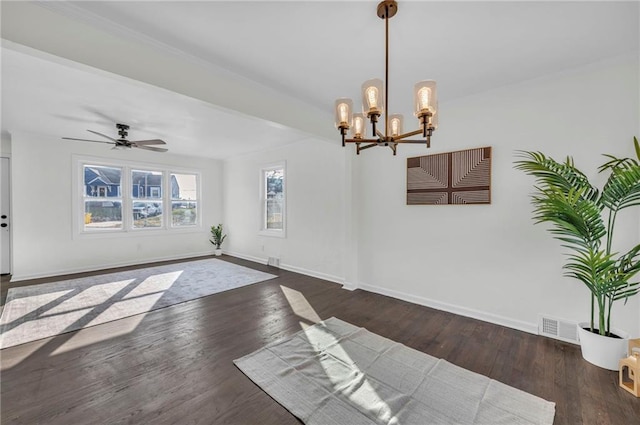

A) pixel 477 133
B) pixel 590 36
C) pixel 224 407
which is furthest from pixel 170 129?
pixel 590 36

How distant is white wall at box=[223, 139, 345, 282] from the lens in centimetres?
466

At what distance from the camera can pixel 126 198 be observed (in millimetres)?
5770

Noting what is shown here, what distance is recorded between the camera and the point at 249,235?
21.2 ft

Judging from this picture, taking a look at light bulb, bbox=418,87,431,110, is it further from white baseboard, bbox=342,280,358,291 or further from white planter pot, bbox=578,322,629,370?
white baseboard, bbox=342,280,358,291

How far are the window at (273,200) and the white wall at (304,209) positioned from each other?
0.45ft

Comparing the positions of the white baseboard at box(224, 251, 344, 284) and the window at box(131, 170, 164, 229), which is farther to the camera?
the window at box(131, 170, 164, 229)

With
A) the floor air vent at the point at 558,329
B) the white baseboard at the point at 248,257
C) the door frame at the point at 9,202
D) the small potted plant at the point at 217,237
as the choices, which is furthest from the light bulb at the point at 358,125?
the door frame at the point at 9,202

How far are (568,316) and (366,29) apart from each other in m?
3.26

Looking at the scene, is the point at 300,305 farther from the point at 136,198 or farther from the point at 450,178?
the point at 136,198

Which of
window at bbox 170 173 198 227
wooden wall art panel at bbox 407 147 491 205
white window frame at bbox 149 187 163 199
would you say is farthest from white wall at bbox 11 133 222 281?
wooden wall art panel at bbox 407 147 491 205

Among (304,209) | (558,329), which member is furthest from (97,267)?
(558,329)

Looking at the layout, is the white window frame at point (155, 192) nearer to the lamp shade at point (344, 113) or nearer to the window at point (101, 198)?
the window at point (101, 198)

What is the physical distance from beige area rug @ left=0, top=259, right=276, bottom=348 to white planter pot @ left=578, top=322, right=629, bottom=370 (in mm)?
4188

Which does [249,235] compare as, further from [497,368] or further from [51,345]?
[497,368]
